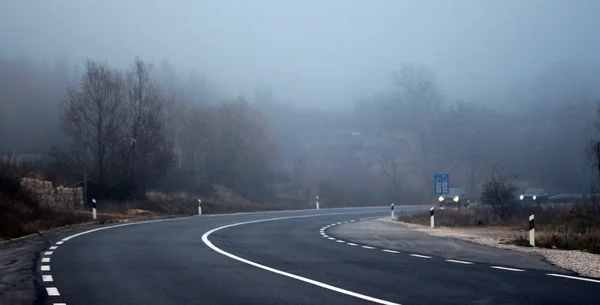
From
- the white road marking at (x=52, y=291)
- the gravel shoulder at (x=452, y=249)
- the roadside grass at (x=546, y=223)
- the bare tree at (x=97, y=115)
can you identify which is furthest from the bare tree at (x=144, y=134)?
the white road marking at (x=52, y=291)

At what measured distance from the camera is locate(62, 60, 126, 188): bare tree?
53.9 metres

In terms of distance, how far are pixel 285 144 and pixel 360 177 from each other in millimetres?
18217

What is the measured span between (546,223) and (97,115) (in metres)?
33.7

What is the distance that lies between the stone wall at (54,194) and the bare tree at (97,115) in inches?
333

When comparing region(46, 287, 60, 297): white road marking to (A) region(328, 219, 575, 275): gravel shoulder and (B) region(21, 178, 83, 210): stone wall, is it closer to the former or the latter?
(A) region(328, 219, 575, 275): gravel shoulder

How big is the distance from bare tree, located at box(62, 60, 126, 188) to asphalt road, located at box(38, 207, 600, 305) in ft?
111

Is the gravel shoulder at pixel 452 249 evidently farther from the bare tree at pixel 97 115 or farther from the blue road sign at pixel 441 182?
the bare tree at pixel 97 115

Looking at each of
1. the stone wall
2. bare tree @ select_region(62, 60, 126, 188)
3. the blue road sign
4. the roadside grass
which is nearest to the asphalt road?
the roadside grass

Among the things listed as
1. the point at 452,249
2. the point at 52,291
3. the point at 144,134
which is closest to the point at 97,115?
the point at 144,134

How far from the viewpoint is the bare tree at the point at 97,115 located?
177 ft

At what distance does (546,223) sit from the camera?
3256 cm

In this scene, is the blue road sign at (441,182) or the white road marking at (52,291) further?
the blue road sign at (441,182)

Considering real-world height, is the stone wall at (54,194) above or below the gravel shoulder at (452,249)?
above

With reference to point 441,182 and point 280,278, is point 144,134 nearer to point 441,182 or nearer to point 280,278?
point 441,182
